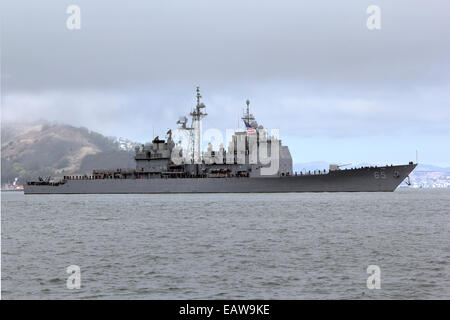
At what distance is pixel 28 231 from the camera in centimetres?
3130

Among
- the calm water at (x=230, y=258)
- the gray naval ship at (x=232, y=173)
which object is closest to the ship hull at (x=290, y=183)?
the gray naval ship at (x=232, y=173)

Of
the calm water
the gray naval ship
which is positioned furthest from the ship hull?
the calm water

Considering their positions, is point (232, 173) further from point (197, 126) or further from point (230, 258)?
point (230, 258)

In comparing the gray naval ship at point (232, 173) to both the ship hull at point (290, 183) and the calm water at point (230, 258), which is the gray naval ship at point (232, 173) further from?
the calm water at point (230, 258)

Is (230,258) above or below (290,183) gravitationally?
below

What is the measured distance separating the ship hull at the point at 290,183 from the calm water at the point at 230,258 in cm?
3788

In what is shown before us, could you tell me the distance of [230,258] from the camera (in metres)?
20.2

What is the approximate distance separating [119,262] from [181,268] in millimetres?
2625

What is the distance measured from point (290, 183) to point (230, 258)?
5453 centimetres

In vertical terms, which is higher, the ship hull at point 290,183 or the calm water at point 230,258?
the ship hull at point 290,183

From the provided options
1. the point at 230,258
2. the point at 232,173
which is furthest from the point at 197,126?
the point at 230,258

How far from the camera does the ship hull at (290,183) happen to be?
72062 mm
